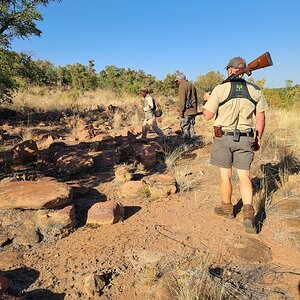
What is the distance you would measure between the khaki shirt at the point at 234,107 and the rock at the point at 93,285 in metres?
2.19

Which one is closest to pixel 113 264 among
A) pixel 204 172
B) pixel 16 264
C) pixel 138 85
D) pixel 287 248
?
pixel 16 264

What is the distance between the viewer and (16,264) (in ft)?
10.2

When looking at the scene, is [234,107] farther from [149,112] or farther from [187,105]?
[149,112]

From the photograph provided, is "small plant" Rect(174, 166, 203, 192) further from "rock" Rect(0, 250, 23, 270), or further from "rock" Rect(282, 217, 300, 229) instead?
"rock" Rect(0, 250, 23, 270)

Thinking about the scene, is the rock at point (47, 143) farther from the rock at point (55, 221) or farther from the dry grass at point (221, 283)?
the dry grass at point (221, 283)

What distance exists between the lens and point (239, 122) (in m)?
3.83

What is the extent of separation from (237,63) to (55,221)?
109 inches

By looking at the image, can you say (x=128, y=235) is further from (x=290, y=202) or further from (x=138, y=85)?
(x=138, y=85)

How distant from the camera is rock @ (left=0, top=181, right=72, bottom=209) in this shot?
3.79 meters

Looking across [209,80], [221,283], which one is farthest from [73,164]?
[209,80]

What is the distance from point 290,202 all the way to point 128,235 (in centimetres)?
224

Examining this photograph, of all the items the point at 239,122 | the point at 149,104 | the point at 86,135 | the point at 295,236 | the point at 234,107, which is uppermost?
the point at 149,104

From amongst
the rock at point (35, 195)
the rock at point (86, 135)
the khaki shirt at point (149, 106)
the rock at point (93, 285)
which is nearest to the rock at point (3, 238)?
the rock at point (35, 195)

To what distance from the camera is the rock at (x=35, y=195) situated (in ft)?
12.4
